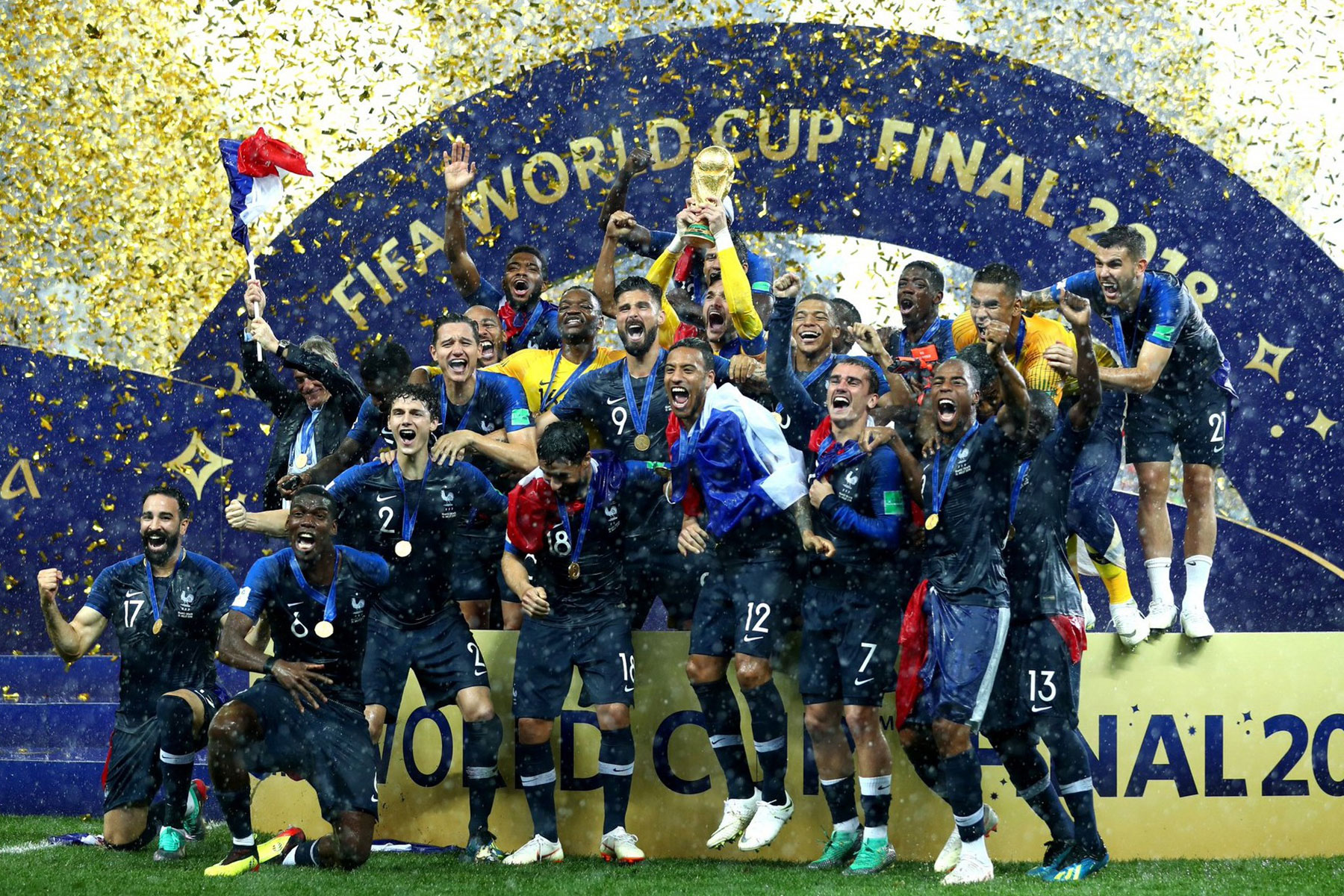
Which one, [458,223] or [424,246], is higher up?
[424,246]

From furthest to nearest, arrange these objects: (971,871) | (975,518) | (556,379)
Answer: (556,379)
(975,518)
(971,871)

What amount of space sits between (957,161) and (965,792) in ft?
14.1

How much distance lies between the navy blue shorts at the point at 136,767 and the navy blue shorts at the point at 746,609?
1.98m

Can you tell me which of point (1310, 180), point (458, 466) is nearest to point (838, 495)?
point (458, 466)

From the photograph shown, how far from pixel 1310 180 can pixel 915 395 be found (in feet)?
12.0

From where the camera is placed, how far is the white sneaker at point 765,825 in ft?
19.8

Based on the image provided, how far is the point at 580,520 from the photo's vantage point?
6.11 m

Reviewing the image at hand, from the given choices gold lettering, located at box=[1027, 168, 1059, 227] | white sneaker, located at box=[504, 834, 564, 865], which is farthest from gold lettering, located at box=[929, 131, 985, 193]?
white sneaker, located at box=[504, 834, 564, 865]

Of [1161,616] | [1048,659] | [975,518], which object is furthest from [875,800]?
[1161,616]

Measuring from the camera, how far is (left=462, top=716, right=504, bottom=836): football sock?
6172 mm

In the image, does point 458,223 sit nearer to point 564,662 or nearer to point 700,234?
point 700,234

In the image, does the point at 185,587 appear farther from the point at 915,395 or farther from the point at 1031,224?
the point at 1031,224

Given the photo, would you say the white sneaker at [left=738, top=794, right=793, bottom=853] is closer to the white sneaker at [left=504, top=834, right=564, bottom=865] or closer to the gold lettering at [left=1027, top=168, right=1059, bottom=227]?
the white sneaker at [left=504, top=834, right=564, bottom=865]

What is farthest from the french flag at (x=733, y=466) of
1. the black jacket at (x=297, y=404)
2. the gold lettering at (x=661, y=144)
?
the gold lettering at (x=661, y=144)
